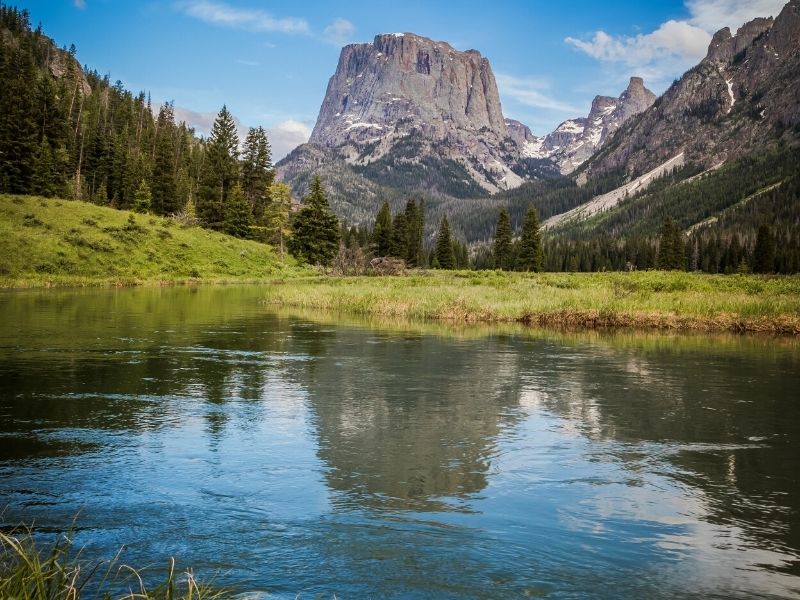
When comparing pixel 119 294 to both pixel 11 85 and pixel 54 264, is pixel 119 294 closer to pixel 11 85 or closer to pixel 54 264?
pixel 54 264

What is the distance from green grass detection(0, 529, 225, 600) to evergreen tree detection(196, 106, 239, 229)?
85.3 metres

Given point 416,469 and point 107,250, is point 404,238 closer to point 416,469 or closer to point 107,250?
point 107,250

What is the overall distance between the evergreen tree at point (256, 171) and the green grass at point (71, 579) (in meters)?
95.2

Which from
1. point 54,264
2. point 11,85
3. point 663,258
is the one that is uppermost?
point 11,85

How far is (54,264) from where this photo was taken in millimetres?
55812

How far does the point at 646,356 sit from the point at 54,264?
166 feet

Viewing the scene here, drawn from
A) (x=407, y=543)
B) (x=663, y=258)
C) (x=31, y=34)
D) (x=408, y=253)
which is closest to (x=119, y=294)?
(x=407, y=543)

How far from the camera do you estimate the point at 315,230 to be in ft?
284

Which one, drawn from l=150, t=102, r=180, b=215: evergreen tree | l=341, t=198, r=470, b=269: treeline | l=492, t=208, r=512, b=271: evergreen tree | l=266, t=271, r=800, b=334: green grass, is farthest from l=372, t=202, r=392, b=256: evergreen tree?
l=266, t=271, r=800, b=334: green grass

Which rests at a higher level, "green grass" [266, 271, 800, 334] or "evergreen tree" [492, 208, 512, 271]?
"evergreen tree" [492, 208, 512, 271]

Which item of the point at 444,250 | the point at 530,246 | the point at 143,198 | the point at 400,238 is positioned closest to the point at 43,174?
the point at 143,198

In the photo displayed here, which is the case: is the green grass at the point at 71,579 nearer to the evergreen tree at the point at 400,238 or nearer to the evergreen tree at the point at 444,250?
the evergreen tree at the point at 400,238

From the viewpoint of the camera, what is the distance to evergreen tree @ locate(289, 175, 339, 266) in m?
85.6

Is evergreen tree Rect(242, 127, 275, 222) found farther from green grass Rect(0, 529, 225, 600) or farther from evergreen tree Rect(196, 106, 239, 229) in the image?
green grass Rect(0, 529, 225, 600)
